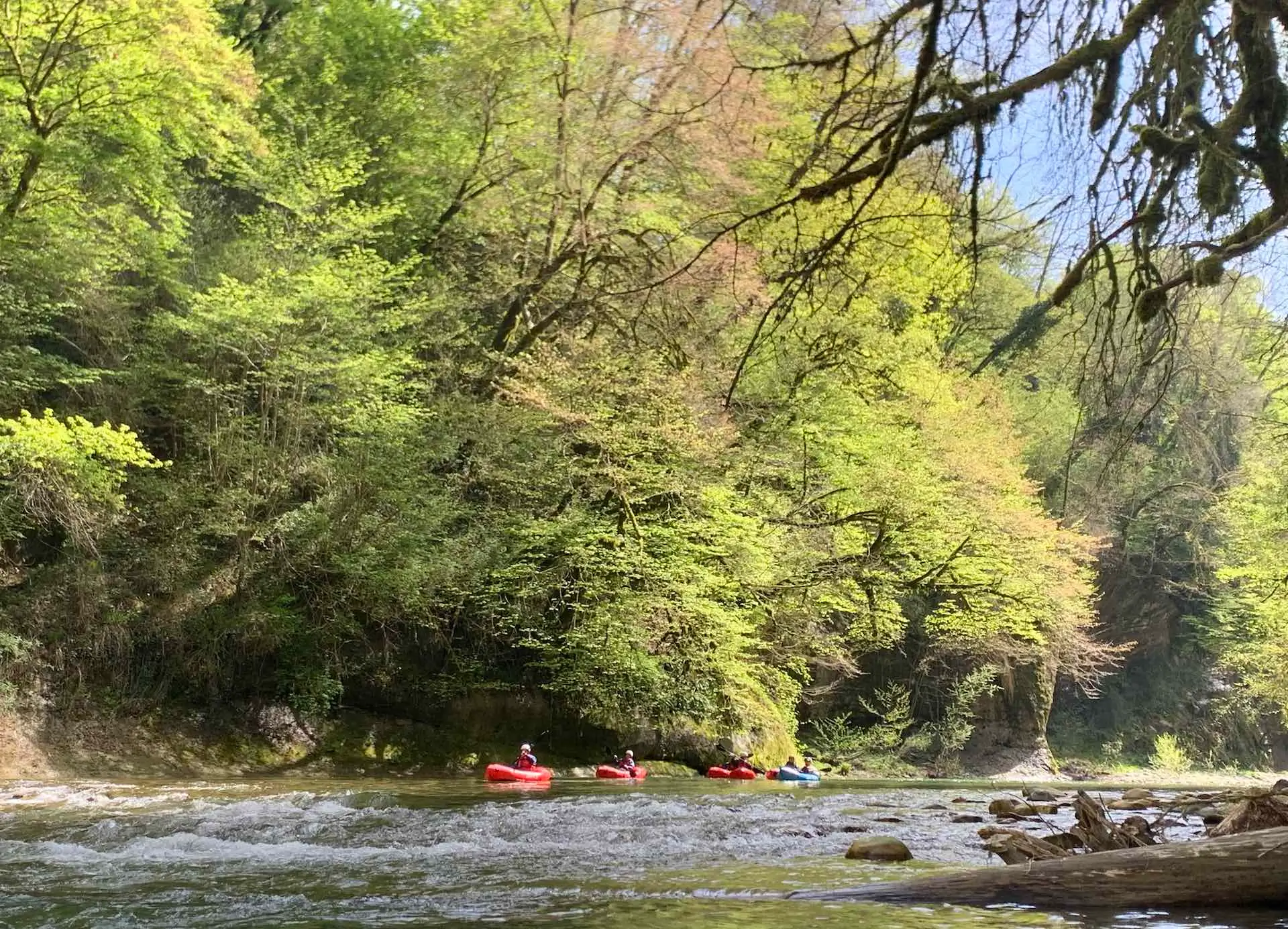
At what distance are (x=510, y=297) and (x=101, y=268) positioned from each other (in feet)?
19.1

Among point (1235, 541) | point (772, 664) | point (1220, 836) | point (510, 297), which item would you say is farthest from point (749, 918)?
point (1235, 541)

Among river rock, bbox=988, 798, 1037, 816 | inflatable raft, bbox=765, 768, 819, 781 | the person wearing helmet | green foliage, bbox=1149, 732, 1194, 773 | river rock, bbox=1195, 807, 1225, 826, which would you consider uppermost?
river rock, bbox=1195, 807, 1225, 826

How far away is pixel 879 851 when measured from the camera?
→ 262 inches

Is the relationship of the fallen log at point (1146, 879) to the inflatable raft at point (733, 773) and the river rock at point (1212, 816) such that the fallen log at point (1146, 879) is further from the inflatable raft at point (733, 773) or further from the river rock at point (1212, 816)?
the inflatable raft at point (733, 773)

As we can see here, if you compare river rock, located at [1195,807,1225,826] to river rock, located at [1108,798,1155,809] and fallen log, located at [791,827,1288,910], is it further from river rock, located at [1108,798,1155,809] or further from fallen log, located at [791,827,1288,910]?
fallen log, located at [791,827,1288,910]

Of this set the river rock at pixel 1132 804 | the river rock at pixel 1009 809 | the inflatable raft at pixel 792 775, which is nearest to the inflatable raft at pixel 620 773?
the inflatable raft at pixel 792 775

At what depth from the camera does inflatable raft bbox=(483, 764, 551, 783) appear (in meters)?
12.9

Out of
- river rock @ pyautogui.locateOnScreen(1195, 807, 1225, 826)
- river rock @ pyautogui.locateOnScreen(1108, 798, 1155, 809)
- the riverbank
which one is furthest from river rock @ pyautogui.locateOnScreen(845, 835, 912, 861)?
the riverbank

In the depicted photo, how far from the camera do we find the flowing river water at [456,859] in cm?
459

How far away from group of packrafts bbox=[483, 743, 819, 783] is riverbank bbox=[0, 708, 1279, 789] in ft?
1.72

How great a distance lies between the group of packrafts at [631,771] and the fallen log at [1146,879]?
9.04 meters

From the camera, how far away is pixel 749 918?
14.7 feet

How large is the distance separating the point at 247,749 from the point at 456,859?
8052 millimetres

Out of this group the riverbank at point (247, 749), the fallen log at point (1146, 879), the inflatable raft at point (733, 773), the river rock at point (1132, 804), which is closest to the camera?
the fallen log at point (1146, 879)
